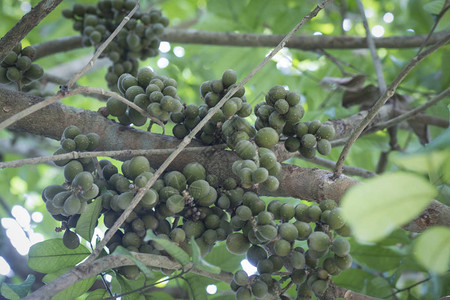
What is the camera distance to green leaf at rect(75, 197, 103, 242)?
159 cm

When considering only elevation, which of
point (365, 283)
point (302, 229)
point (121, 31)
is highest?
point (121, 31)

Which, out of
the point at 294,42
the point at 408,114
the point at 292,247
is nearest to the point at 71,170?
the point at 292,247

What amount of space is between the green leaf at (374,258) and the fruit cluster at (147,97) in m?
1.30

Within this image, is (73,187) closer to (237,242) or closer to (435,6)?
(237,242)

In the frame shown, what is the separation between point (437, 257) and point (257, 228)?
0.70 m

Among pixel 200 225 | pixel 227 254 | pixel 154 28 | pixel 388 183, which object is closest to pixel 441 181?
pixel 388 183

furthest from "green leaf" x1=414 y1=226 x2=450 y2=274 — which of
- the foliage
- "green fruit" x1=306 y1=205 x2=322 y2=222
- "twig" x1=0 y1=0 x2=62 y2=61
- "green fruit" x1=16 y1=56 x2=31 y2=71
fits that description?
"green fruit" x1=16 y1=56 x2=31 y2=71

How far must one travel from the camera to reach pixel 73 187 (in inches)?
61.3

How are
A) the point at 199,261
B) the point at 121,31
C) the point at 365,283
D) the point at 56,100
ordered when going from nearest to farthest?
the point at 199,261 < the point at 56,100 < the point at 365,283 < the point at 121,31

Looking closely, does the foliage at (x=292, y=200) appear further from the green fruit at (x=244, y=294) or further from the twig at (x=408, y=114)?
the twig at (x=408, y=114)

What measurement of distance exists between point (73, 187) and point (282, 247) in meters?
0.72

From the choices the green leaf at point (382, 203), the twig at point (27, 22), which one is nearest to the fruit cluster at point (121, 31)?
the twig at point (27, 22)

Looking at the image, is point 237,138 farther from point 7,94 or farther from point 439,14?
point 439,14

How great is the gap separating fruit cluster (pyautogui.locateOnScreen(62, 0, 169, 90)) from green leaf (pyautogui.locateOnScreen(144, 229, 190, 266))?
1595 millimetres
